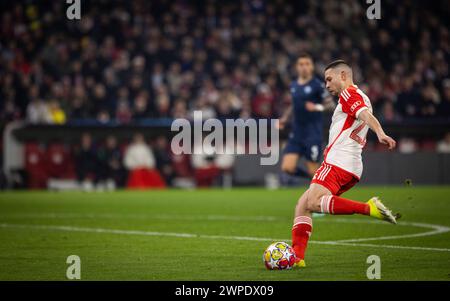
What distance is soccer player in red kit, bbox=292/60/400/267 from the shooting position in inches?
354

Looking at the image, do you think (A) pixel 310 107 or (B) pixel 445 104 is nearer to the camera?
(A) pixel 310 107

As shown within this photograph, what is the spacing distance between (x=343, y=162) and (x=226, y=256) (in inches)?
70.4

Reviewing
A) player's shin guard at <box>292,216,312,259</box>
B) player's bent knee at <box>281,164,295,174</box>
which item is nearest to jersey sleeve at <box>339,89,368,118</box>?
player's shin guard at <box>292,216,312,259</box>

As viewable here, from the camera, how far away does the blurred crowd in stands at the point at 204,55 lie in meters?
27.0

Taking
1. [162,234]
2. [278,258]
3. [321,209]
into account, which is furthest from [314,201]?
[162,234]

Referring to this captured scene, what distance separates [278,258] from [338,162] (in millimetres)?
1204

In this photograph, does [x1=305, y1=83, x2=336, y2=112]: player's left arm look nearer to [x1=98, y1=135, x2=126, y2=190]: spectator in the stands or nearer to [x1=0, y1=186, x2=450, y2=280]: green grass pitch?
[x1=0, y1=186, x2=450, y2=280]: green grass pitch

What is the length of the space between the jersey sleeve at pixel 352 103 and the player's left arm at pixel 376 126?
0.06 metres

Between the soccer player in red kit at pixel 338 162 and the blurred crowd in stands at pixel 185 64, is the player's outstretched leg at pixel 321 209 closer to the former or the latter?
the soccer player in red kit at pixel 338 162

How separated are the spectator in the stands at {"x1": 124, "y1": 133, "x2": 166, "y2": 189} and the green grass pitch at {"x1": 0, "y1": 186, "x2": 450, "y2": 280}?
6263 millimetres

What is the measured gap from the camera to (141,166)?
1024 inches

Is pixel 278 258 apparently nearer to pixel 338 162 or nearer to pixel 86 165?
pixel 338 162

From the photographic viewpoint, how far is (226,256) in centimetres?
998
